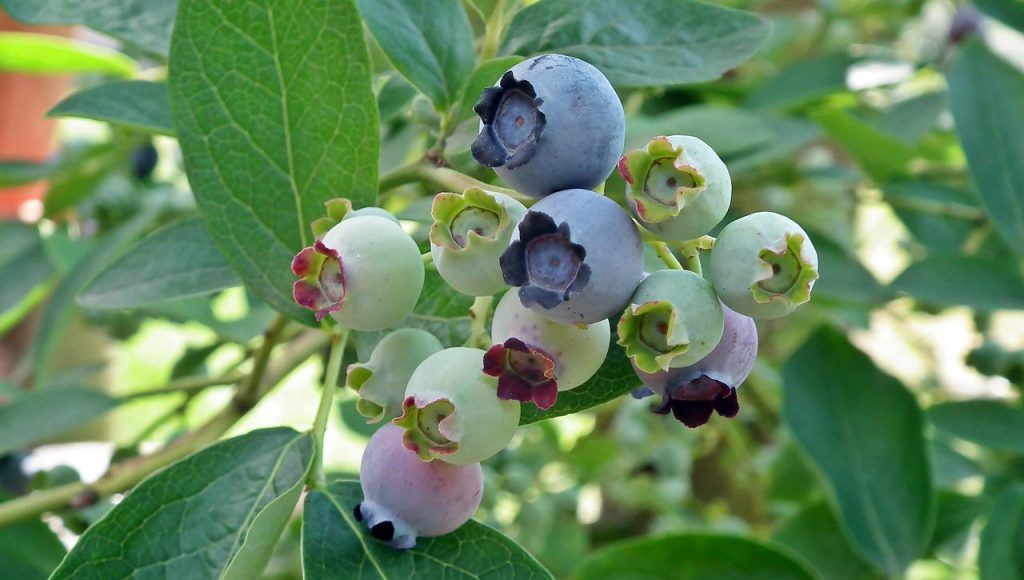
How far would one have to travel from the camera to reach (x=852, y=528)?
0.98 m

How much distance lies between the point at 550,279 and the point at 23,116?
7.59 ft

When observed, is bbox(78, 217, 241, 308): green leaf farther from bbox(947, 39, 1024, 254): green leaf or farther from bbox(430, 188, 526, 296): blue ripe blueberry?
bbox(947, 39, 1024, 254): green leaf

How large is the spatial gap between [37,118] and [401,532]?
88.8 inches

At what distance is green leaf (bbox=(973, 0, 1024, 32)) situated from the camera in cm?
114

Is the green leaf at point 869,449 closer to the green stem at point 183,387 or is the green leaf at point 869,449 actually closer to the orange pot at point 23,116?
the green stem at point 183,387

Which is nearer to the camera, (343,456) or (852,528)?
(852,528)

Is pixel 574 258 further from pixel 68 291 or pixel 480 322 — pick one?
pixel 68 291

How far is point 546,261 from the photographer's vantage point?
40cm

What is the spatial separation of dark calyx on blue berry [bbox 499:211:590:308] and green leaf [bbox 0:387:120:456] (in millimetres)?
696

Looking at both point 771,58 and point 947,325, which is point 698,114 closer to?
point 771,58

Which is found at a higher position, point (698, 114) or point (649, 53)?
point (649, 53)

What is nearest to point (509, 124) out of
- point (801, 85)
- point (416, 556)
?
point (416, 556)

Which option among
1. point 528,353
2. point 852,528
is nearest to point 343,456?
point 852,528

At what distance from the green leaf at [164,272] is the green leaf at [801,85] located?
72 cm
